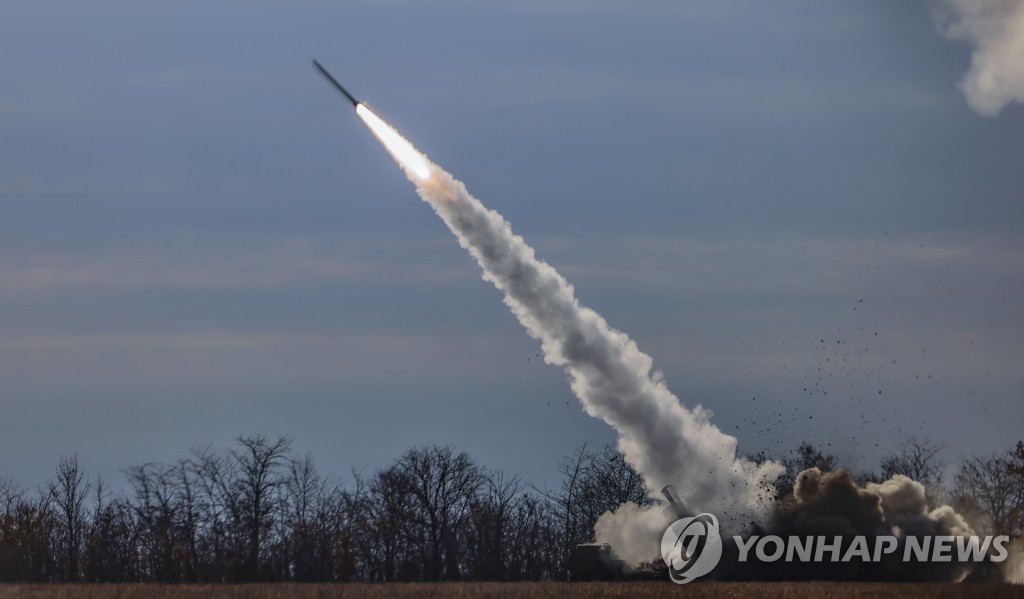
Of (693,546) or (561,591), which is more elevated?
(693,546)

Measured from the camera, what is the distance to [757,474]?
59.8 metres

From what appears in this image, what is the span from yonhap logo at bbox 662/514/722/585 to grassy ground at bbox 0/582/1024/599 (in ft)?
8.77

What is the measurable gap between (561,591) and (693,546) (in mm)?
10388

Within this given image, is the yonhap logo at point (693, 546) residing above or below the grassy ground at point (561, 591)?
above

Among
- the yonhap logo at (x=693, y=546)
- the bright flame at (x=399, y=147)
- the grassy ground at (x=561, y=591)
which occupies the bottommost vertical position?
the grassy ground at (x=561, y=591)

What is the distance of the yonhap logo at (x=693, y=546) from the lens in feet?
188

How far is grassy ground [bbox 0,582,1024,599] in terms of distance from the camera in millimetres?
47469

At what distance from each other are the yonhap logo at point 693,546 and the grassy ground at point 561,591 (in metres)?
2.67

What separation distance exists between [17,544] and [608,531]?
4886cm

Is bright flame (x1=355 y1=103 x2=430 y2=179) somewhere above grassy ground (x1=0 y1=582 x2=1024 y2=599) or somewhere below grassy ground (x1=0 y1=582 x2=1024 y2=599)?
above

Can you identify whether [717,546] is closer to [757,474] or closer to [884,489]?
[757,474]

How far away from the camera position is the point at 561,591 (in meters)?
49.1

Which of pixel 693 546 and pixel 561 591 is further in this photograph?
pixel 693 546

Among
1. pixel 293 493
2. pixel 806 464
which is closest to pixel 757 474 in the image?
pixel 806 464
